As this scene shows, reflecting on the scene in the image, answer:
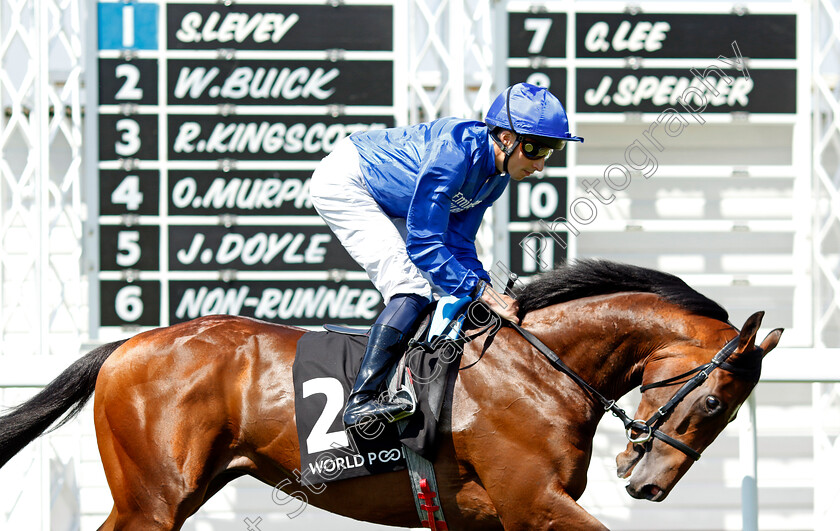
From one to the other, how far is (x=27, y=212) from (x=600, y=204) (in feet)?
11.1

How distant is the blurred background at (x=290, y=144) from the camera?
15.3 ft

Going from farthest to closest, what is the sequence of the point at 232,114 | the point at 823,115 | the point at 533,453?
1. the point at 823,115
2. the point at 232,114
3. the point at 533,453

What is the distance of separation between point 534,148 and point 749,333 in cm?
88

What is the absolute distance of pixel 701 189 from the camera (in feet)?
17.7

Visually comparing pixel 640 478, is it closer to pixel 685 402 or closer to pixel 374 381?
pixel 685 402

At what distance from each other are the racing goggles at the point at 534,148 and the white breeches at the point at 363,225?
526 mm

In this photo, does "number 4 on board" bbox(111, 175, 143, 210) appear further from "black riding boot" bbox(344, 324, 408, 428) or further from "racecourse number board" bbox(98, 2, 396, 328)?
"black riding boot" bbox(344, 324, 408, 428)

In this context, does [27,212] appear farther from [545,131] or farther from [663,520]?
[663,520]

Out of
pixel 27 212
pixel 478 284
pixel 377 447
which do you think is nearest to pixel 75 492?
pixel 27 212

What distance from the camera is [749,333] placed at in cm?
256

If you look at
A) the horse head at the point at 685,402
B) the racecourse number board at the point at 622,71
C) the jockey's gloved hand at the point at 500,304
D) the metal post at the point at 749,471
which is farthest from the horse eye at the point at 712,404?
the racecourse number board at the point at 622,71

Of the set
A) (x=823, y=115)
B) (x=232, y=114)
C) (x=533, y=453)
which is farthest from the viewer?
(x=823, y=115)

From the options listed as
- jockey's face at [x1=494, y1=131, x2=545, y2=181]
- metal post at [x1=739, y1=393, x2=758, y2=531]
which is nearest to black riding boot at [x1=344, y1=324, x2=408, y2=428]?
jockey's face at [x1=494, y1=131, x2=545, y2=181]

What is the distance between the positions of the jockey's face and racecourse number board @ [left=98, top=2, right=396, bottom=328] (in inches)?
76.9
